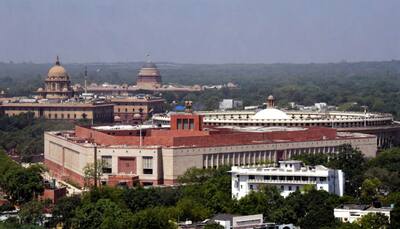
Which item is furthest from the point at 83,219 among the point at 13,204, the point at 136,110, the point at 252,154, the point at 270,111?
the point at 136,110

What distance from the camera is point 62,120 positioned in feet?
500

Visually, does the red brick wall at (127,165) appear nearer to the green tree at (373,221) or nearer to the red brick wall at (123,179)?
the red brick wall at (123,179)

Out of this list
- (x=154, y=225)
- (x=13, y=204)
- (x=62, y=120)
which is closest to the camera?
(x=154, y=225)

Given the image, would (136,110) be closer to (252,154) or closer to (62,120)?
(62,120)

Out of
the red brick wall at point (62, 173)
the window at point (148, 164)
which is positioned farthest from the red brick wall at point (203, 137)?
the red brick wall at point (62, 173)

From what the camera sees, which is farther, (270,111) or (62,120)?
(62,120)

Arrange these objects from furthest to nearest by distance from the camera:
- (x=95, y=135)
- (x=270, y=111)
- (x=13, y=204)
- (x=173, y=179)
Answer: (x=270, y=111)
(x=95, y=135)
(x=173, y=179)
(x=13, y=204)

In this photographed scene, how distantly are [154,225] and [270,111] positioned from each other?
55313 millimetres

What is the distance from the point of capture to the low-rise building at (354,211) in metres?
58.9

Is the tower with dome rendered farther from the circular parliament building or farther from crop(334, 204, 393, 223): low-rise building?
crop(334, 204, 393, 223): low-rise building

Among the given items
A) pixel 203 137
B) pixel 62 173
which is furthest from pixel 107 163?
pixel 62 173

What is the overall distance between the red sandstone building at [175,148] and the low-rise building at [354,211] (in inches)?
907

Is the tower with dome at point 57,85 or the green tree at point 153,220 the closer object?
the green tree at point 153,220

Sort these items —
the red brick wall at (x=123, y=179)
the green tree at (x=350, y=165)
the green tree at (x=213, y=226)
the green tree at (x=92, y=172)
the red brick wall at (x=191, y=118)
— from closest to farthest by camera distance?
the green tree at (x=213, y=226), the green tree at (x=350, y=165), the red brick wall at (x=123, y=179), the green tree at (x=92, y=172), the red brick wall at (x=191, y=118)
